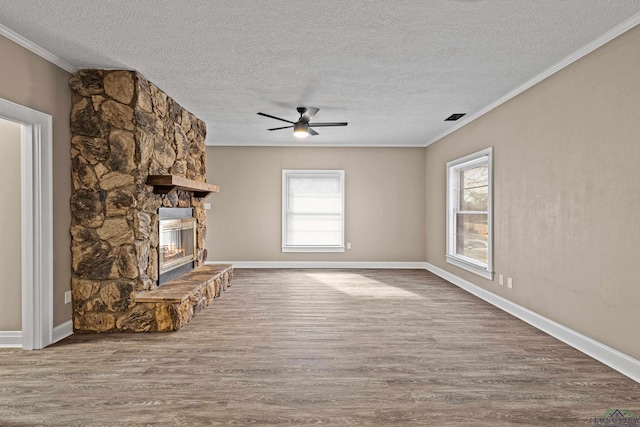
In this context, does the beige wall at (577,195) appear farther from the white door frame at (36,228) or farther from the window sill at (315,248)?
the white door frame at (36,228)

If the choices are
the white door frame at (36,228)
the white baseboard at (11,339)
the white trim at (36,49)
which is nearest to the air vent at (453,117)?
the white trim at (36,49)

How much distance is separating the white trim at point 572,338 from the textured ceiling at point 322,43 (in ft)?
8.23

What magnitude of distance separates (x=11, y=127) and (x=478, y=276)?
5.73m

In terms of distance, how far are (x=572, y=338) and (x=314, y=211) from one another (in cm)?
506

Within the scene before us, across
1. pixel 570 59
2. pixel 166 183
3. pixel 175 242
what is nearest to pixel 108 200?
pixel 166 183

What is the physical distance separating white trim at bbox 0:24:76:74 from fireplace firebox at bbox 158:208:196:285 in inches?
65.2

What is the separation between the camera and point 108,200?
355cm

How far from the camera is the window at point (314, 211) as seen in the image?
743cm

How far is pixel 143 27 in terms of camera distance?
2.71 metres

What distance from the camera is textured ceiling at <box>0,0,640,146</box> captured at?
244 centimetres

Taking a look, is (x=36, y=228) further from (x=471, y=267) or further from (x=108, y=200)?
(x=471, y=267)

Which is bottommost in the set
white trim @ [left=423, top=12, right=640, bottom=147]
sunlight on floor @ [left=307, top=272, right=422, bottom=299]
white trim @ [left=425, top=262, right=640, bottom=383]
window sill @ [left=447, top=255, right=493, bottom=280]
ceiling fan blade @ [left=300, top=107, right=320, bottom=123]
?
sunlight on floor @ [left=307, top=272, right=422, bottom=299]

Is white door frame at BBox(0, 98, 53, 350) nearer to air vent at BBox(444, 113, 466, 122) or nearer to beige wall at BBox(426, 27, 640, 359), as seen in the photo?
beige wall at BBox(426, 27, 640, 359)

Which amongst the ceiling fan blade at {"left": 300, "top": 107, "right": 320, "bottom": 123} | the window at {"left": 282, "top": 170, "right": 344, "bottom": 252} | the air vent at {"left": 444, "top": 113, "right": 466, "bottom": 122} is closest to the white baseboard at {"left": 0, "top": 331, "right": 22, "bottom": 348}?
the ceiling fan blade at {"left": 300, "top": 107, "right": 320, "bottom": 123}
